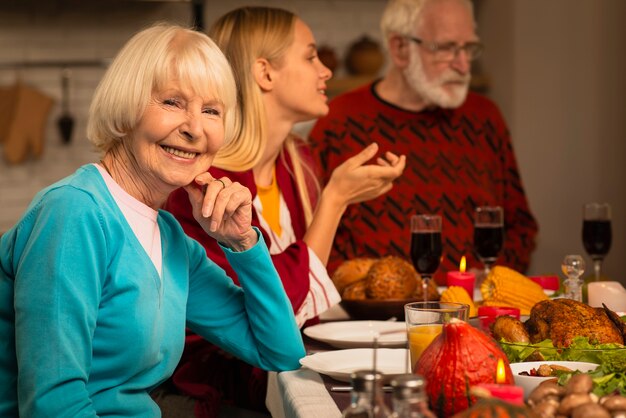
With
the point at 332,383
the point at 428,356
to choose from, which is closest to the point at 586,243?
the point at 332,383

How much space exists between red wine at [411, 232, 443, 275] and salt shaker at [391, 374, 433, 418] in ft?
4.17

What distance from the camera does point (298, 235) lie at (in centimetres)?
238

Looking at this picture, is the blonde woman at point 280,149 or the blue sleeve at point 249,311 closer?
the blue sleeve at point 249,311

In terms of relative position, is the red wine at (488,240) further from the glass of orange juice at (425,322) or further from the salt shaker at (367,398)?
the salt shaker at (367,398)

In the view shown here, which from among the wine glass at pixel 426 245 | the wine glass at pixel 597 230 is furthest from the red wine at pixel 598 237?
the wine glass at pixel 426 245

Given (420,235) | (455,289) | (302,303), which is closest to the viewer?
(455,289)

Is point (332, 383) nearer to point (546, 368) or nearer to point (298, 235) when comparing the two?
point (546, 368)

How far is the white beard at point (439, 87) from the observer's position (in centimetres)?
319

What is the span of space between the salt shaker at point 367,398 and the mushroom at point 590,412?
8.3 inches

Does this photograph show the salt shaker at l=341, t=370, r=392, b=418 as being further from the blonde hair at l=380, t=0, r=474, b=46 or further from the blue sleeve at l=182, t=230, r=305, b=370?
the blonde hair at l=380, t=0, r=474, b=46

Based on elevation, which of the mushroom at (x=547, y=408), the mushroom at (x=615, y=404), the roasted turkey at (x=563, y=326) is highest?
the mushroom at (x=615, y=404)

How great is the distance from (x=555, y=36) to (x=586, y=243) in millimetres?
2003

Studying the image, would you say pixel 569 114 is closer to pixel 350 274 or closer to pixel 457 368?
pixel 350 274

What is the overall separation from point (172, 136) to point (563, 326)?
2.29 ft
